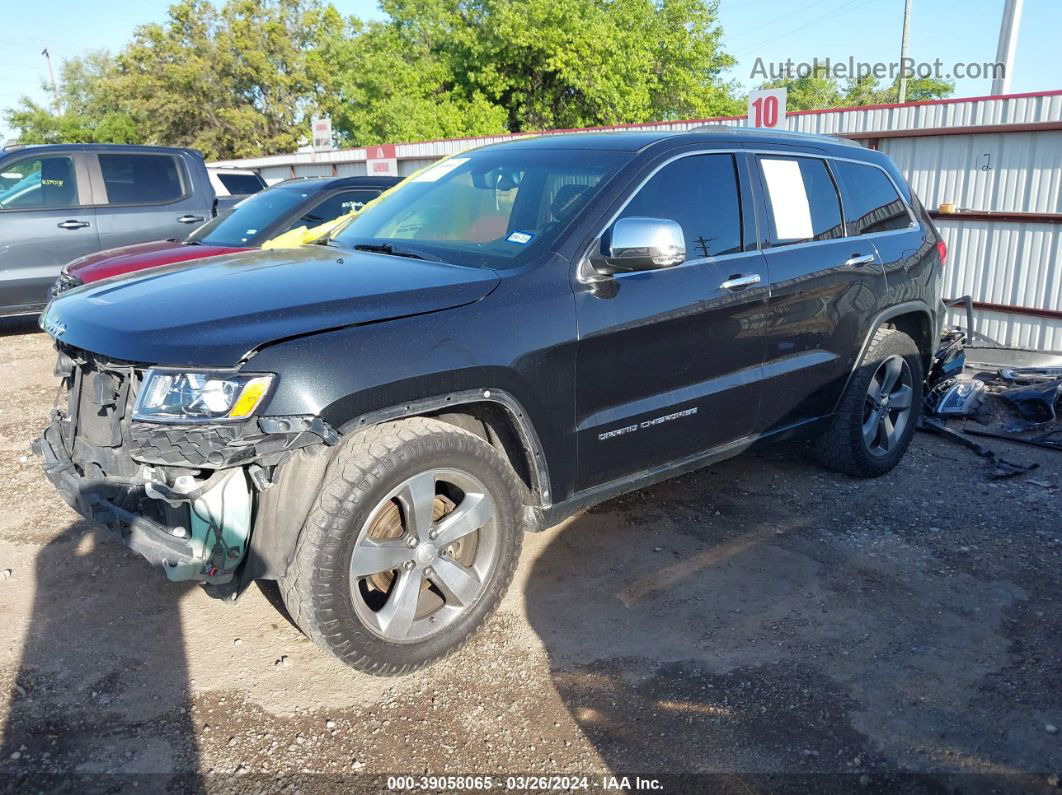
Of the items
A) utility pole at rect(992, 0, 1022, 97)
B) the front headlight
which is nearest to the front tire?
the front headlight

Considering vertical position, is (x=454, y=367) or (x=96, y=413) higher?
(x=454, y=367)

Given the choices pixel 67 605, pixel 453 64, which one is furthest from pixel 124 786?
pixel 453 64

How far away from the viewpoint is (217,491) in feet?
8.70

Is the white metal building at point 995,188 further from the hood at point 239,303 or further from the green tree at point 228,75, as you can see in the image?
the green tree at point 228,75

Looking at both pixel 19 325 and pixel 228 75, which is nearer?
pixel 19 325

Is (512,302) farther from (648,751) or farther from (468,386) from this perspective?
(648,751)

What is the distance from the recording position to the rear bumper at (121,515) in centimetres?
268

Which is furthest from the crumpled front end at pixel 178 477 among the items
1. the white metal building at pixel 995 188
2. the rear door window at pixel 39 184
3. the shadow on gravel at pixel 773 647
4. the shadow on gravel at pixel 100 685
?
the rear door window at pixel 39 184

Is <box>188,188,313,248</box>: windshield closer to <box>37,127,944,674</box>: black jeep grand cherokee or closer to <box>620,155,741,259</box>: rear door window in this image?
<box>37,127,944,674</box>: black jeep grand cherokee

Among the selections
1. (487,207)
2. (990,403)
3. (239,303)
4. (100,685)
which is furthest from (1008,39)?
(100,685)

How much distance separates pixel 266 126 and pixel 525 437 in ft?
147

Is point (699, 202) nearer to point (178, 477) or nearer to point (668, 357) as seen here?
point (668, 357)

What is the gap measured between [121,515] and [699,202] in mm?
2689

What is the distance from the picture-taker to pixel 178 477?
2.67 metres
